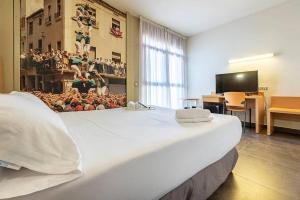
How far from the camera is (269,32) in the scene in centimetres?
334

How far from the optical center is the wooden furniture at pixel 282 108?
9.75ft

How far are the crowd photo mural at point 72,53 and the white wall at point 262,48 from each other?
7.96 ft

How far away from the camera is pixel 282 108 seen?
3078mm

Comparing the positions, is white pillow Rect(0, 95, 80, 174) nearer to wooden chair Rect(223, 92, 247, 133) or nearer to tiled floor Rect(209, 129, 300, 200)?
tiled floor Rect(209, 129, 300, 200)

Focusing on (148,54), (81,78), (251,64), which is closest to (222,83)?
(251,64)

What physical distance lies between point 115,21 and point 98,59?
89cm

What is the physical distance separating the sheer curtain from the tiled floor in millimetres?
2087

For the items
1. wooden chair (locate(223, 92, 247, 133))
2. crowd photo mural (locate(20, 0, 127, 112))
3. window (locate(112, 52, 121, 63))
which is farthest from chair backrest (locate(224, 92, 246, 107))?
window (locate(112, 52, 121, 63))

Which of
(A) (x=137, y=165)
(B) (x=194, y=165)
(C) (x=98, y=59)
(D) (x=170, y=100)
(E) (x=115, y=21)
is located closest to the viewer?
(A) (x=137, y=165)

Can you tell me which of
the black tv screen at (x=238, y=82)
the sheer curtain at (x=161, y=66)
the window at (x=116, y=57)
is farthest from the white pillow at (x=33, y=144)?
the black tv screen at (x=238, y=82)

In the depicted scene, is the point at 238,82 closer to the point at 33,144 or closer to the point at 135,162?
the point at 135,162

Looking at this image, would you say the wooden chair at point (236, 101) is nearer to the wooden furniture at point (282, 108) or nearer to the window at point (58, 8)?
the wooden furniture at point (282, 108)

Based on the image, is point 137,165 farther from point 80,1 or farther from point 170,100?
point 170,100

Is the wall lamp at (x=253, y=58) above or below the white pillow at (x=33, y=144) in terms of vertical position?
above
